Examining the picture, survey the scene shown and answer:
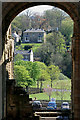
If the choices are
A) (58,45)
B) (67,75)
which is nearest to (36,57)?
(58,45)

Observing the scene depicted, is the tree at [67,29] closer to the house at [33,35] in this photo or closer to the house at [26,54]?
the house at [33,35]

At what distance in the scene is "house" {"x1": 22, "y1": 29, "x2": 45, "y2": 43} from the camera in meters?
59.8

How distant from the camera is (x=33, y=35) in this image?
2388 inches

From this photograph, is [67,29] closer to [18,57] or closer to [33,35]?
[33,35]

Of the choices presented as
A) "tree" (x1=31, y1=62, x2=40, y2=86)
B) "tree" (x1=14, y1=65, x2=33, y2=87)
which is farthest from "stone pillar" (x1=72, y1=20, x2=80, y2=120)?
"tree" (x1=31, y1=62, x2=40, y2=86)

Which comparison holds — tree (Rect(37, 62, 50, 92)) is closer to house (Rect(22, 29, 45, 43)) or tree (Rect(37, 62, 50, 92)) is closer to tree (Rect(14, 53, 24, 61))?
tree (Rect(14, 53, 24, 61))

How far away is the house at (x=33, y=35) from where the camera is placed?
59.8 metres

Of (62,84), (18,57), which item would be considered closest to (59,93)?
(62,84)

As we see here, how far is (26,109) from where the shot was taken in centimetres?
1434

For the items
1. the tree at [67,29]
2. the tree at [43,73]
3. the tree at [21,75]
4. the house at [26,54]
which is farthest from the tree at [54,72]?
the tree at [67,29]

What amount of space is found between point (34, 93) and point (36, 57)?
13.6m

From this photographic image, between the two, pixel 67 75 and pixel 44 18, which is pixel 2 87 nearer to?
pixel 67 75

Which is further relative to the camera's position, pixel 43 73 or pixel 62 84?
pixel 43 73

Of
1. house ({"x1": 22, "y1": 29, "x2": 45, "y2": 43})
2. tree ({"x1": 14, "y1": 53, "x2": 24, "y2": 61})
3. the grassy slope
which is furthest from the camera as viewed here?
house ({"x1": 22, "y1": 29, "x2": 45, "y2": 43})
